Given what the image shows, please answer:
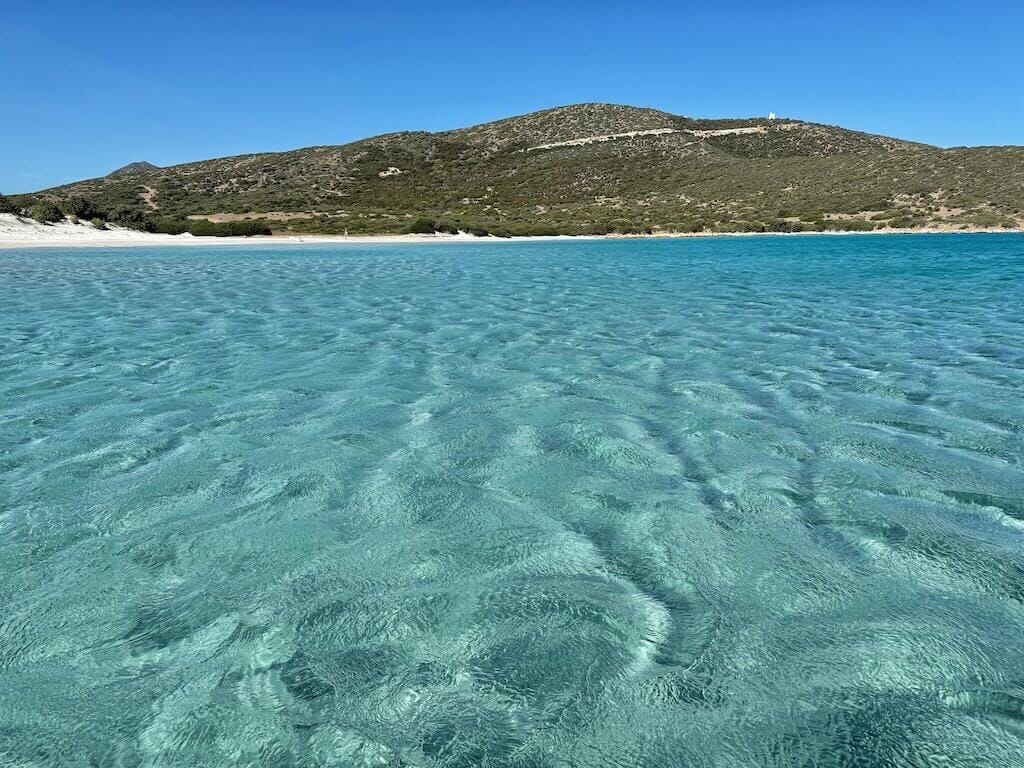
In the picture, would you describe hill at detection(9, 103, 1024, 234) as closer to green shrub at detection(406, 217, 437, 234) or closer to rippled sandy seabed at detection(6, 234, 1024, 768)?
green shrub at detection(406, 217, 437, 234)

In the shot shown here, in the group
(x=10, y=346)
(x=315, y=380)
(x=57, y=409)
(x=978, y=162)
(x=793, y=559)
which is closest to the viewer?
(x=793, y=559)

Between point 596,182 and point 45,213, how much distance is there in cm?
4920

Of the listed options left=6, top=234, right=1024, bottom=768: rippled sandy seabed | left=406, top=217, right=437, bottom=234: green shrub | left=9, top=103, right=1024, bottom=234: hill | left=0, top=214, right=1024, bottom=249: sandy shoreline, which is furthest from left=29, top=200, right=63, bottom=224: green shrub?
left=6, top=234, right=1024, bottom=768: rippled sandy seabed

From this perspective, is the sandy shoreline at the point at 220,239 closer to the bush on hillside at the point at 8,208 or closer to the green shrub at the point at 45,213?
the green shrub at the point at 45,213

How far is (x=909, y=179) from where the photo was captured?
54.4 m

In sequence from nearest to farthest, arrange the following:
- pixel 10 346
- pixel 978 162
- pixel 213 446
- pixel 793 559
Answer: pixel 793 559 < pixel 213 446 < pixel 10 346 < pixel 978 162

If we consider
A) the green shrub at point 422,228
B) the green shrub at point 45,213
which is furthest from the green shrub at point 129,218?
the green shrub at point 422,228

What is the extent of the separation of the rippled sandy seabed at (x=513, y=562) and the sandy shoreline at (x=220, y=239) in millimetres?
34122

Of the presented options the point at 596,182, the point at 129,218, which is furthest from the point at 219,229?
the point at 596,182

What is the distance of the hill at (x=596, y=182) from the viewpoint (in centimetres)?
4959

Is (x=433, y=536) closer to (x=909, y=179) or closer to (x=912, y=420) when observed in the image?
(x=912, y=420)

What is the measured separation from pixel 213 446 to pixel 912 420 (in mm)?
4972

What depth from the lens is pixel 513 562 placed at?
2.95 meters

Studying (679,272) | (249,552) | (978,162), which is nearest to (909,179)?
(978,162)
